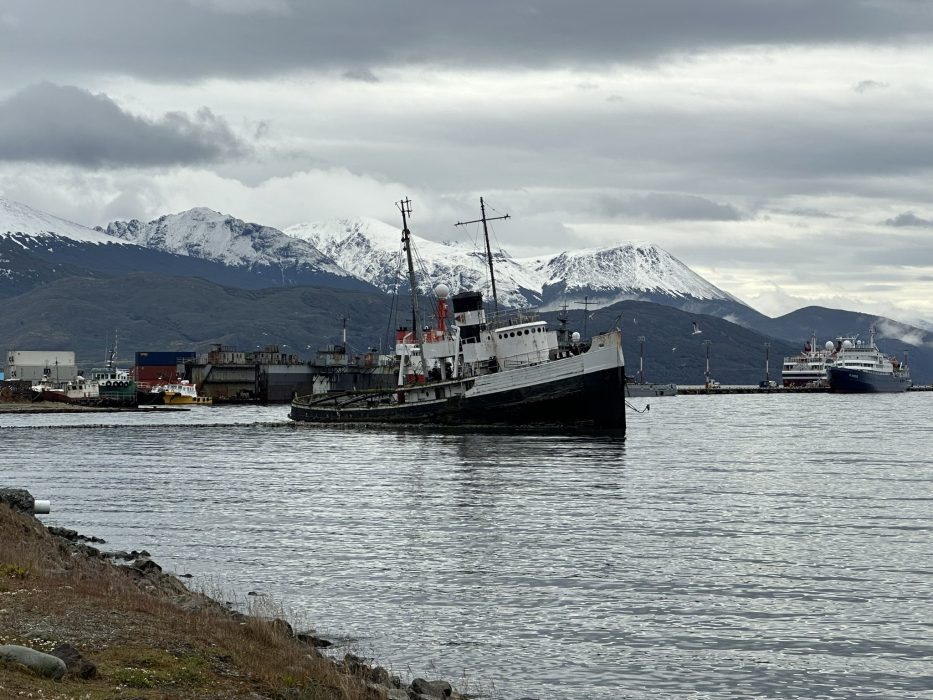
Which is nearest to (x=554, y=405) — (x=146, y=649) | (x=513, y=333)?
(x=513, y=333)

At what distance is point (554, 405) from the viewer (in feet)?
298

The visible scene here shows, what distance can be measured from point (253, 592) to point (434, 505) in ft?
62.8

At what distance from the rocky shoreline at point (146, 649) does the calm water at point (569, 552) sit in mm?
2909

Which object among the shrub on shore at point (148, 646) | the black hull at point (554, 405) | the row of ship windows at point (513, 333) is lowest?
the shrub on shore at point (148, 646)

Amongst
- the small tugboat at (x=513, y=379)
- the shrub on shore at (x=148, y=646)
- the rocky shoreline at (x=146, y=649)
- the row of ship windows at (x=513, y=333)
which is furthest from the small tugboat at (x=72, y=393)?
the shrub on shore at (x=148, y=646)

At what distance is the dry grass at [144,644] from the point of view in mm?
16547

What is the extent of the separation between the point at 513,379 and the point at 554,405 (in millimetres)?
3739

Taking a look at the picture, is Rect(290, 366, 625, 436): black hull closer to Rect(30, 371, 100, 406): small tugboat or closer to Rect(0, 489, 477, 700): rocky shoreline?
Rect(0, 489, 477, 700): rocky shoreline

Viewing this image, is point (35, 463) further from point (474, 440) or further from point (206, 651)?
point (206, 651)

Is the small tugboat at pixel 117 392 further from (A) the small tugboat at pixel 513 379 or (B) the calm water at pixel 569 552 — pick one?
(B) the calm water at pixel 569 552

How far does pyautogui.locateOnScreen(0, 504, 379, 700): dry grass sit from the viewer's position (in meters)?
16.5

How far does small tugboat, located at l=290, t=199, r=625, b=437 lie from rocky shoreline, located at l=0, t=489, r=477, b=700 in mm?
64343

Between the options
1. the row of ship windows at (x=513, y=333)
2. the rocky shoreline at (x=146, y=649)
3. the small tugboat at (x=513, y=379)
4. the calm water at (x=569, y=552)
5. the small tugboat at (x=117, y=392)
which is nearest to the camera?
the rocky shoreline at (x=146, y=649)

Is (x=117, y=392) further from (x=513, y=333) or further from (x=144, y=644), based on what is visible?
(x=144, y=644)
